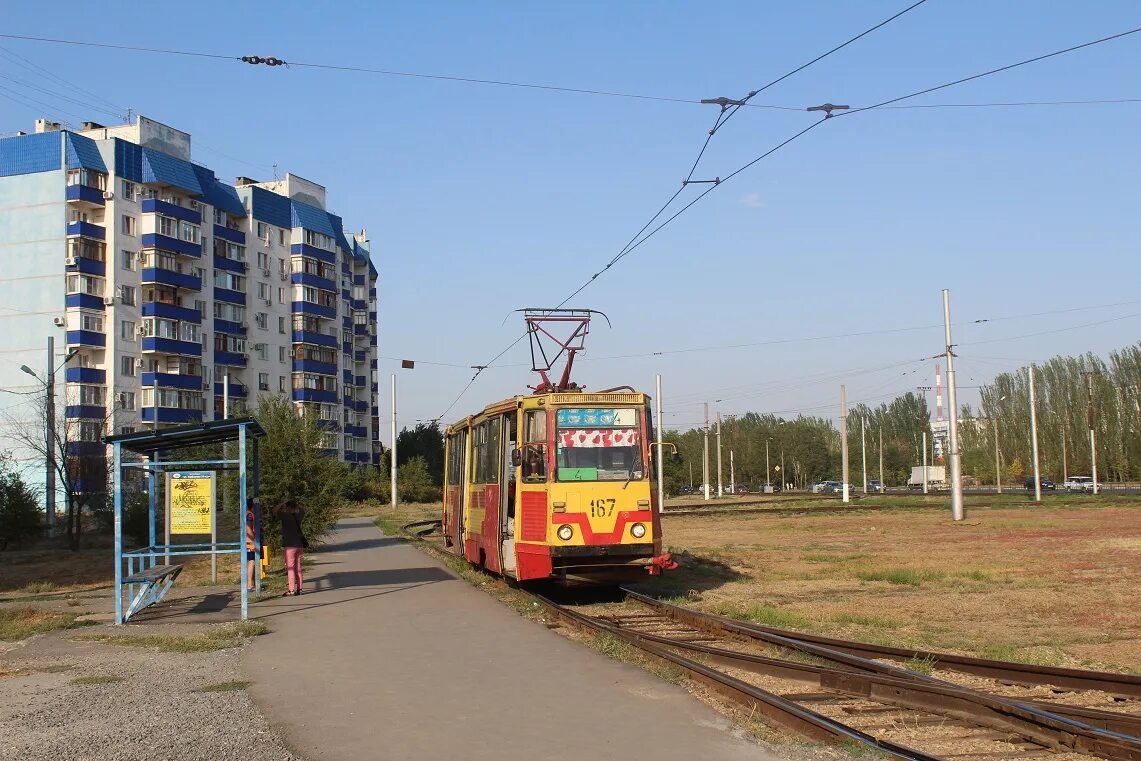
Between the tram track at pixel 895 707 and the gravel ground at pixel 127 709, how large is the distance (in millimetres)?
3720

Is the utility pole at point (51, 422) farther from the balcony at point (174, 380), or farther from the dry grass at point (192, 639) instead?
the dry grass at point (192, 639)

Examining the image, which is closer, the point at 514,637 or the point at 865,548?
the point at 514,637

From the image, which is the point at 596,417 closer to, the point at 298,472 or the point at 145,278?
the point at 298,472

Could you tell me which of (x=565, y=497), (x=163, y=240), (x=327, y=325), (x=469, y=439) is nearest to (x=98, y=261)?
(x=163, y=240)

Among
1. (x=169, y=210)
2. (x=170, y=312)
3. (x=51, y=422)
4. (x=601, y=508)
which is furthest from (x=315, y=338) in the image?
(x=601, y=508)

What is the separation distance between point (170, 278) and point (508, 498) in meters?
58.7

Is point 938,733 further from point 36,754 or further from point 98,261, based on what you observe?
point 98,261

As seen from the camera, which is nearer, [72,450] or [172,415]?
[72,450]

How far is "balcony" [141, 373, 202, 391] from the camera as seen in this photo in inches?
2738

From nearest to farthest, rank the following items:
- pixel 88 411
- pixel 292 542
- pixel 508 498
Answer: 1. pixel 508 498
2. pixel 292 542
3. pixel 88 411

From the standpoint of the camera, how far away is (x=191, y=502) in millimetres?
19141

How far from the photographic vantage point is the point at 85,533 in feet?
150

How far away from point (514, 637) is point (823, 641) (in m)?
3.75

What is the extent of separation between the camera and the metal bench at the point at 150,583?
50.9 ft
